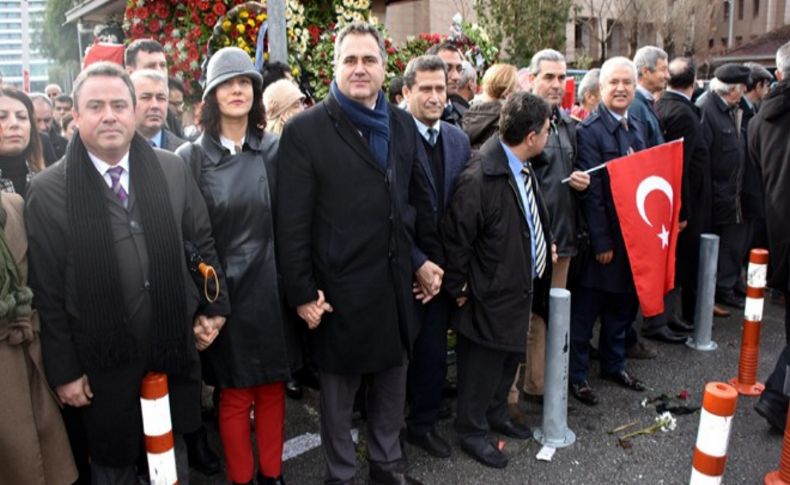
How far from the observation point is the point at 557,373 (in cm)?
412

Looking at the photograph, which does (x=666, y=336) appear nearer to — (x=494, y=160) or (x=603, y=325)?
(x=603, y=325)

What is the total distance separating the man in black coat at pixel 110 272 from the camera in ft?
8.92

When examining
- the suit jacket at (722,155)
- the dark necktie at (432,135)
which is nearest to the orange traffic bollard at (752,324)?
the suit jacket at (722,155)

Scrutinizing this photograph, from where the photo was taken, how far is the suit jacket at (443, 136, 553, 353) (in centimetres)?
377

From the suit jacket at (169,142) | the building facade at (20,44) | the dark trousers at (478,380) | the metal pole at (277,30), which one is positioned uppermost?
Result: the building facade at (20,44)

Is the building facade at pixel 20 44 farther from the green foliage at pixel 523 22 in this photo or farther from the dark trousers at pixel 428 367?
the green foliage at pixel 523 22

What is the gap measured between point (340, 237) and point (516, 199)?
1119 mm

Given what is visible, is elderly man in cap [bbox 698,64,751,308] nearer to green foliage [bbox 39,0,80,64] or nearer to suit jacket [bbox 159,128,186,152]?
suit jacket [bbox 159,128,186,152]

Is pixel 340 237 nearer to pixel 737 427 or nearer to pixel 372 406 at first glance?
pixel 372 406

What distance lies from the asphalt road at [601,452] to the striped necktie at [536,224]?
112 cm

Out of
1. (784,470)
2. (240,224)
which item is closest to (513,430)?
(784,470)

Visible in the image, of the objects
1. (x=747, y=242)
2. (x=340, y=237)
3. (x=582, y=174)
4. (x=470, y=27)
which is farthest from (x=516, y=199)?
(x=747, y=242)

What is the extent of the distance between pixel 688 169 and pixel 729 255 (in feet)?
5.06

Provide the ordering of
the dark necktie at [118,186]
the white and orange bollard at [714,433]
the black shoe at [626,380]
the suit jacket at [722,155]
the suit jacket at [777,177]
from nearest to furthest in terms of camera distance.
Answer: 1. the white and orange bollard at [714,433]
2. the dark necktie at [118,186]
3. the suit jacket at [777,177]
4. the black shoe at [626,380]
5. the suit jacket at [722,155]
